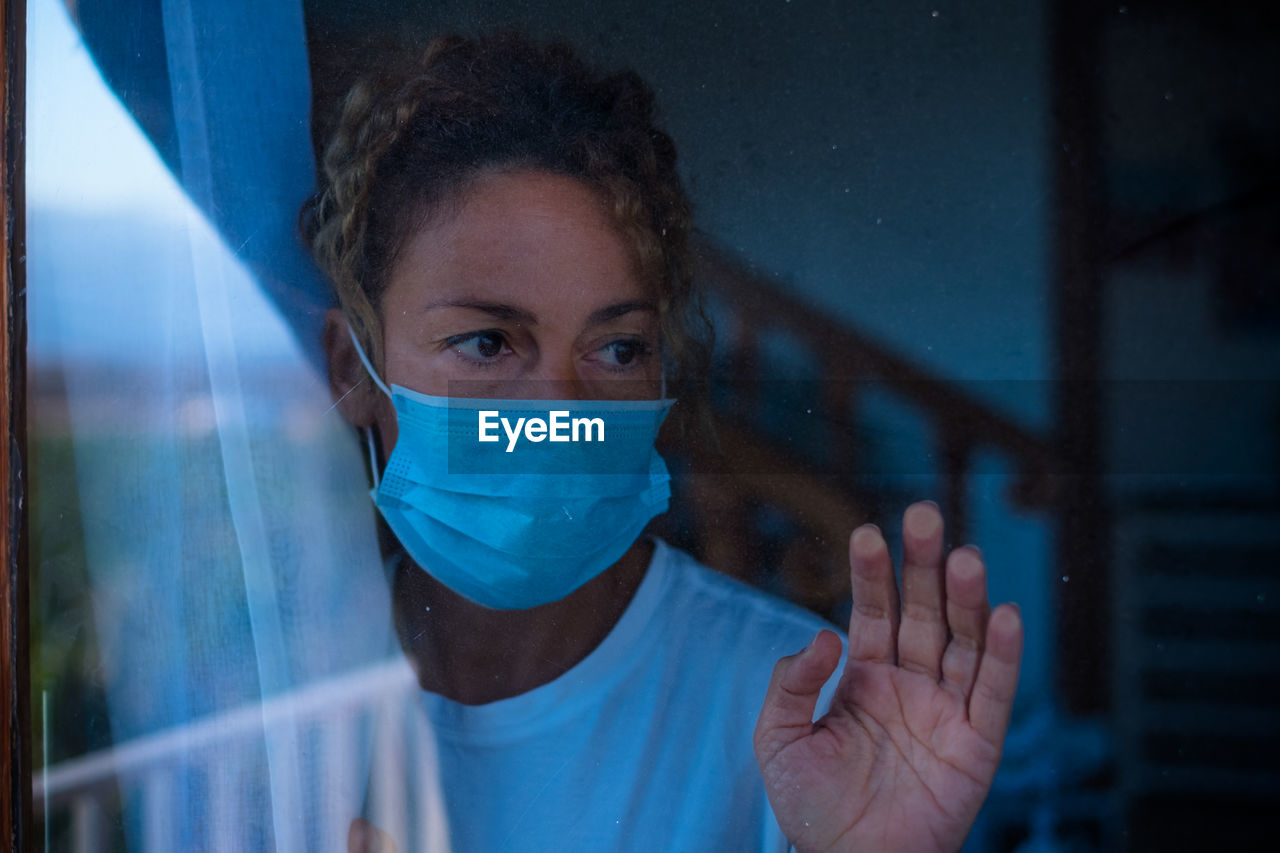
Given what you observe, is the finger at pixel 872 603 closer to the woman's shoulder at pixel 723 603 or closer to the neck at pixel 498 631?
the woman's shoulder at pixel 723 603

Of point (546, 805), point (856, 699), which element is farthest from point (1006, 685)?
point (546, 805)

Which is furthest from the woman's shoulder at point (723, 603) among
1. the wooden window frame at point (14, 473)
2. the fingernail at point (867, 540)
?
the wooden window frame at point (14, 473)

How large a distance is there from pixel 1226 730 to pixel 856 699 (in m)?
0.65

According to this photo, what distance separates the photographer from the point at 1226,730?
150 centimetres

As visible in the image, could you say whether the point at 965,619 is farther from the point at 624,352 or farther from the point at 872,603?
the point at 624,352

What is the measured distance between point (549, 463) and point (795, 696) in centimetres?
60

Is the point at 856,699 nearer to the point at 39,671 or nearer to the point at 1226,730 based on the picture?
the point at 1226,730

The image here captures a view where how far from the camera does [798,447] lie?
1579 mm

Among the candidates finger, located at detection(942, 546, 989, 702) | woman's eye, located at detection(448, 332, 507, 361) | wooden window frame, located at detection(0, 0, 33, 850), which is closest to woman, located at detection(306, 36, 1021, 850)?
woman's eye, located at detection(448, 332, 507, 361)

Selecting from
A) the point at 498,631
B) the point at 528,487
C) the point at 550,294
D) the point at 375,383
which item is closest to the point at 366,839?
the point at 498,631

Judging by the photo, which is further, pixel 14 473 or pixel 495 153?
pixel 14 473

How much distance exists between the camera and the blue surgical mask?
1610mm

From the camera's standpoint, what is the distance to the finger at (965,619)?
4.66 ft

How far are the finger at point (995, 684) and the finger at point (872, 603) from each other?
0.47 ft
